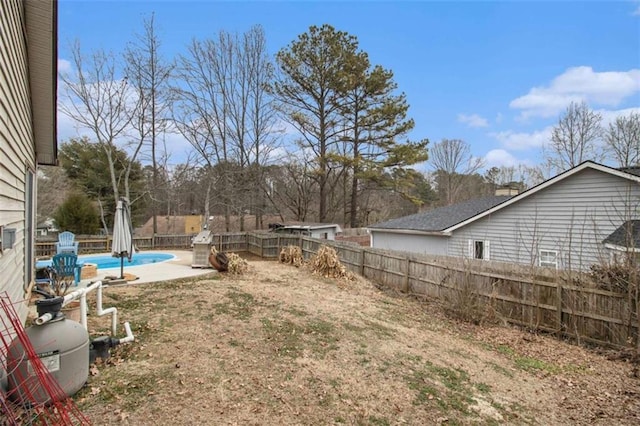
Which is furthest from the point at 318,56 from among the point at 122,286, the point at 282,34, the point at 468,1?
the point at 122,286

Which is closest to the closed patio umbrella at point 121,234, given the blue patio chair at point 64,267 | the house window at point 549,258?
the blue patio chair at point 64,267

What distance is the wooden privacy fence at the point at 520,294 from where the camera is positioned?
646cm

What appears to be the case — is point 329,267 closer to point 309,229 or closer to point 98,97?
point 309,229

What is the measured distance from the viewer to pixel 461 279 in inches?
337

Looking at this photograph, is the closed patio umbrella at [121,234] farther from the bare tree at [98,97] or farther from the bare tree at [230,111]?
the bare tree at [230,111]

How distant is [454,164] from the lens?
39219mm

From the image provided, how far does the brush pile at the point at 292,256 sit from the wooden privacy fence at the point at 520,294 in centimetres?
223

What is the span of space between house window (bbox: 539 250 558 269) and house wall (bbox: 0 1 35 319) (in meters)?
13.4

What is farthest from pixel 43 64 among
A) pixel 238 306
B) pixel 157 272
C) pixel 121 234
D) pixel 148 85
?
pixel 148 85

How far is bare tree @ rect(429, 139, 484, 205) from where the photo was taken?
38469mm

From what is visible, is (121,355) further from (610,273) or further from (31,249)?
(610,273)

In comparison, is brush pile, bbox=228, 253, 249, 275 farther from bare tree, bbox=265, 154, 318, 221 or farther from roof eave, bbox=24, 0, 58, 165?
bare tree, bbox=265, 154, 318, 221

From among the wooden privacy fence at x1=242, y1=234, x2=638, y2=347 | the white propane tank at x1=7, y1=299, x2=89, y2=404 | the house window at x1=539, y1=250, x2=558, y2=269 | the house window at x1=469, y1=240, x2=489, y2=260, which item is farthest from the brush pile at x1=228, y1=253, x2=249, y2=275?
the house window at x1=539, y1=250, x2=558, y2=269

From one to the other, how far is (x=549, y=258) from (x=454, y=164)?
29.0m
